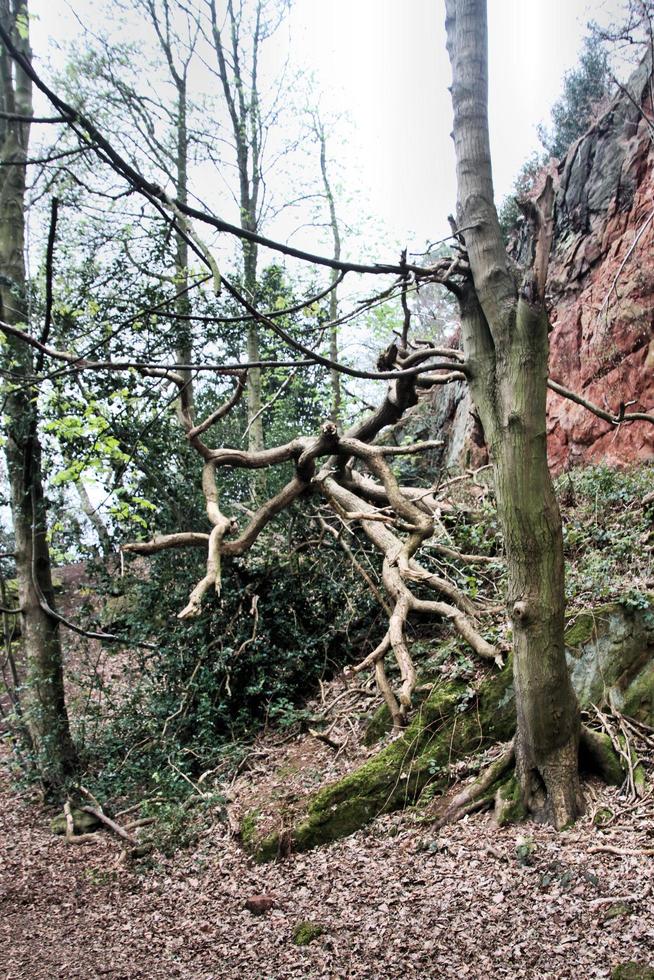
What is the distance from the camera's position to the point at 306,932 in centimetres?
384

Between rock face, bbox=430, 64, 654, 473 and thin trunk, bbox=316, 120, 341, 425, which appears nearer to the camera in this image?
rock face, bbox=430, 64, 654, 473

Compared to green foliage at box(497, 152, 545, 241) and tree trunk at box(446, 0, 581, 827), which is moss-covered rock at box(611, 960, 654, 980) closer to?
tree trunk at box(446, 0, 581, 827)

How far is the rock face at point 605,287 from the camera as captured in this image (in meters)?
8.27

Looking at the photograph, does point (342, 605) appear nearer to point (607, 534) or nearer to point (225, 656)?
point (225, 656)

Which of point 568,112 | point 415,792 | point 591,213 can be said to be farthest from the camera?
point 568,112

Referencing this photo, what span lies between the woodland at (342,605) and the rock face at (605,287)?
5cm

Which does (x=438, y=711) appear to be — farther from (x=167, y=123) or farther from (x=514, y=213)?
(x=167, y=123)

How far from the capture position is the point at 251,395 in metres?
12.4

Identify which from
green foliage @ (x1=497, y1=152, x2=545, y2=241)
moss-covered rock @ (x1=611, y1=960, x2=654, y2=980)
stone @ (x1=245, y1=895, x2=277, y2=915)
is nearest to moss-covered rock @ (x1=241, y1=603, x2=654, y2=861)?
stone @ (x1=245, y1=895, x2=277, y2=915)

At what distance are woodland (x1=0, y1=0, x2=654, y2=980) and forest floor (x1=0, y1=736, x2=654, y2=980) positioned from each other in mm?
22

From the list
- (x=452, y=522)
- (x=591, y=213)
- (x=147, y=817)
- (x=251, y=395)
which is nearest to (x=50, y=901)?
(x=147, y=817)

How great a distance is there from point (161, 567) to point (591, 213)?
7932 millimetres

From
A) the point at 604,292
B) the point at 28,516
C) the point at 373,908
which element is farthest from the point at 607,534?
the point at 28,516

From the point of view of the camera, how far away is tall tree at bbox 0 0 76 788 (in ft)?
24.2
